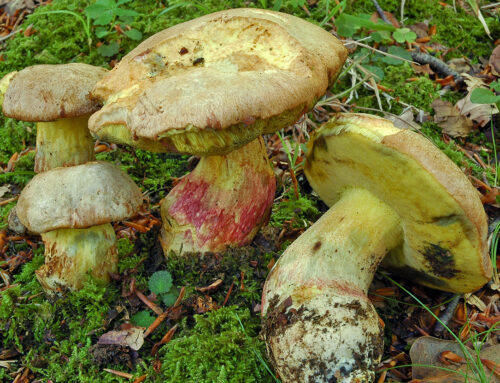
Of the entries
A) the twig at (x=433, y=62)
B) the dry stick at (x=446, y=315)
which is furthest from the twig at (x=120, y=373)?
the twig at (x=433, y=62)

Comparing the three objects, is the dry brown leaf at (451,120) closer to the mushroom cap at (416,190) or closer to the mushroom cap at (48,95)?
the mushroom cap at (416,190)

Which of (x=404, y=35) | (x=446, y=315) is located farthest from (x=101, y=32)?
(x=446, y=315)

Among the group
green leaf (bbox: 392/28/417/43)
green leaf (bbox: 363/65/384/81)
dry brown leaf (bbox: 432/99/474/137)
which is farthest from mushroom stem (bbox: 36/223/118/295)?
green leaf (bbox: 392/28/417/43)

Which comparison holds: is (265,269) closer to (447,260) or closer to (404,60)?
(447,260)

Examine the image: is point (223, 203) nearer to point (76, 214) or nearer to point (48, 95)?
point (76, 214)

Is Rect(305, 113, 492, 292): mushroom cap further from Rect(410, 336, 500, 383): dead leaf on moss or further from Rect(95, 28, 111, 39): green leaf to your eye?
Rect(95, 28, 111, 39): green leaf

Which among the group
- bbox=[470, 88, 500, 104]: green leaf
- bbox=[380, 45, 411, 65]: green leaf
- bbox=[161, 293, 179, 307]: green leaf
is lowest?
bbox=[161, 293, 179, 307]: green leaf
